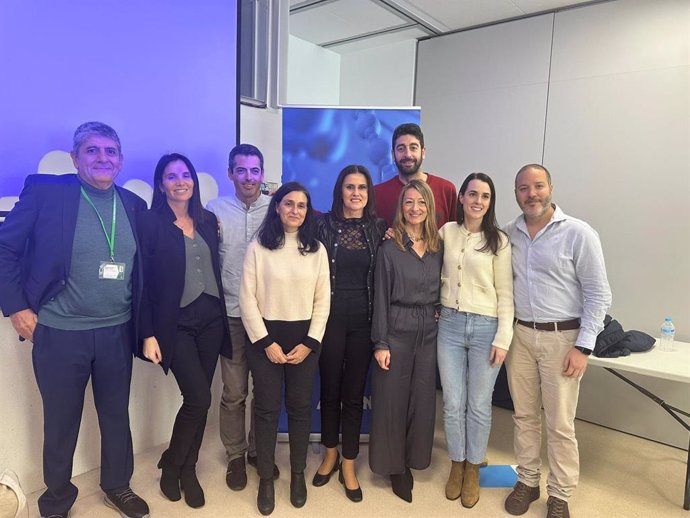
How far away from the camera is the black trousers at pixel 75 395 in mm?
1950

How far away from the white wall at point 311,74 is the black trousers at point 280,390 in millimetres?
2648

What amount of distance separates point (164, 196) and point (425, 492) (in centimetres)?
198

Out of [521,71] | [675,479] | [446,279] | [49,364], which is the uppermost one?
[521,71]

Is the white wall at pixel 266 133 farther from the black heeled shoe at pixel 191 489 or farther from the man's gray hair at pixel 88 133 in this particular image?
the black heeled shoe at pixel 191 489

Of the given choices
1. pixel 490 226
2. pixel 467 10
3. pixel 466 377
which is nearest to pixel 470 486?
pixel 466 377

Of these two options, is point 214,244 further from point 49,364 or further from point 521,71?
point 521,71

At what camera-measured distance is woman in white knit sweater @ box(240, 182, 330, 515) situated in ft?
7.01

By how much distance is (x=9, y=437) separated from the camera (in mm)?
2271

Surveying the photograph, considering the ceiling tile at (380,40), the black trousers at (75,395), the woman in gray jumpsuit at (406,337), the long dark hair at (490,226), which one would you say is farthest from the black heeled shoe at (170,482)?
the ceiling tile at (380,40)

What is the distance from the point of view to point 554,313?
7.11 ft

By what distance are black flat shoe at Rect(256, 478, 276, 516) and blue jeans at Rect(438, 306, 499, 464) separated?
904 mm

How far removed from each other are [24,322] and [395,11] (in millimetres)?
3169

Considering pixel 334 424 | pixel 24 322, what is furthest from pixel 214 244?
pixel 334 424

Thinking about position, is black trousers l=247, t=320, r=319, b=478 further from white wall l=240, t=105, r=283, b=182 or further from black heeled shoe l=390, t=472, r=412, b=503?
white wall l=240, t=105, r=283, b=182
